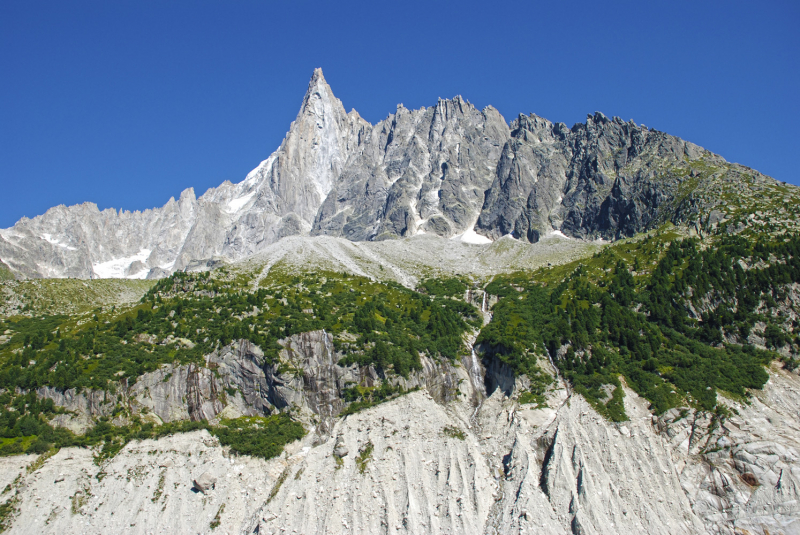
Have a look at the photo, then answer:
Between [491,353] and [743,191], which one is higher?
[743,191]

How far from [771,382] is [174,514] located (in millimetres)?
89580

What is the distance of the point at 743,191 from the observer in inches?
6870

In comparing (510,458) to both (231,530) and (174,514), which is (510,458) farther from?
(174,514)

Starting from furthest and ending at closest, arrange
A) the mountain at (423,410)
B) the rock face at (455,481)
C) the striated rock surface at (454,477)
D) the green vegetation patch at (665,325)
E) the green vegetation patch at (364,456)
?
the green vegetation patch at (665,325)
the green vegetation patch at (364,456)
the mountain at (423,410)
the striated rock surface at (454,477)
the rock face at (455,481)

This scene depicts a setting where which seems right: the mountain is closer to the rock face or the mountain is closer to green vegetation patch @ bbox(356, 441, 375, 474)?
the rock face

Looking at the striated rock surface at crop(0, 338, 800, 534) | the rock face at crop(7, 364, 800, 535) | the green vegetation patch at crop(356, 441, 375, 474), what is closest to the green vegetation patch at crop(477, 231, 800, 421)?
the striated rock surface at crop(0, 338, 800, 534)

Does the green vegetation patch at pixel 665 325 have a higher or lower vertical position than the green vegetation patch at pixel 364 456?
higher

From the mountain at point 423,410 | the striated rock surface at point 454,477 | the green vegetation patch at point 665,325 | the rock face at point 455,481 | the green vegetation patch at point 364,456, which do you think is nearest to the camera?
the rock face at point 455,481

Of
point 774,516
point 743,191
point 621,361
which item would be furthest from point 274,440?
point 743,191

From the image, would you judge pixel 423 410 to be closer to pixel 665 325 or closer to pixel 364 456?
pixel 364 456

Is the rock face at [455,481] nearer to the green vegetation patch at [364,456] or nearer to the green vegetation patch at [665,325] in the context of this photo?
the green vegetation patch at [364,456]

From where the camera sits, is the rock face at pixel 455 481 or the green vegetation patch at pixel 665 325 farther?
the green vegetation patch at pixel 665 325

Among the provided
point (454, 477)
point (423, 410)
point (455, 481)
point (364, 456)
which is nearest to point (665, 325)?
point (423, 410)

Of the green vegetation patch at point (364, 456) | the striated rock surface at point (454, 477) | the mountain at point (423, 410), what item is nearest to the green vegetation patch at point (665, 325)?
the mountain at point (423, 410)
